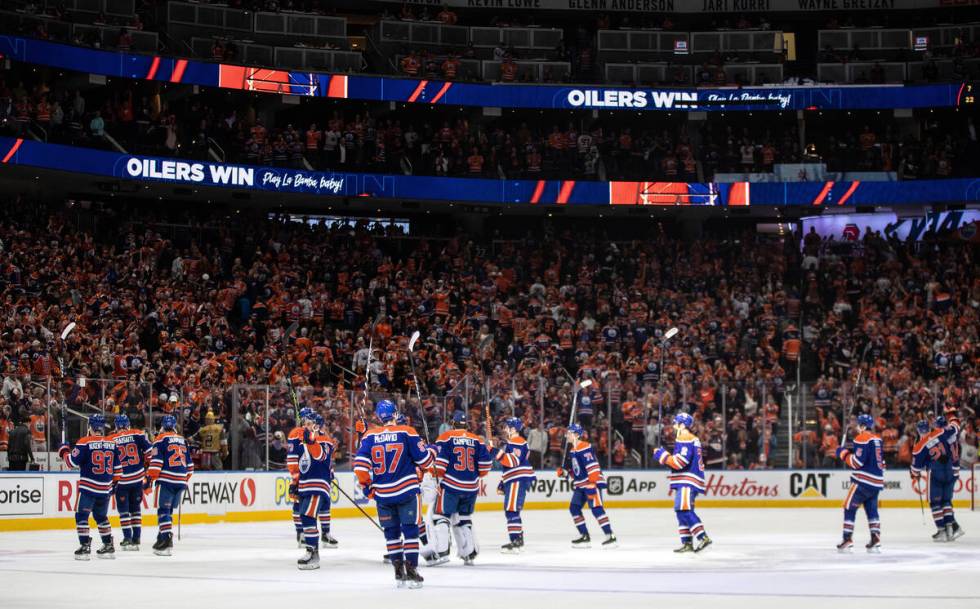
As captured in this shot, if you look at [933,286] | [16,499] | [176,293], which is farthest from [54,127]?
[933,286]

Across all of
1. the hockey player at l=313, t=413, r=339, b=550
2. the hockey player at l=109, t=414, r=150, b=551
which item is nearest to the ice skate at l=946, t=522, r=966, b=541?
the hockey player at l=313, t=413, r=339, b=550

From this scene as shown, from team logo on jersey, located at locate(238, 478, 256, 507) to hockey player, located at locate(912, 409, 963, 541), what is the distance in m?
12.2

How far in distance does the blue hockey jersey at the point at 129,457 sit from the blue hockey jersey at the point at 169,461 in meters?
0.19

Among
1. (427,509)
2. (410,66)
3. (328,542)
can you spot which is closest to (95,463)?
(328,542)

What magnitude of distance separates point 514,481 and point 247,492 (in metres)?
8.13

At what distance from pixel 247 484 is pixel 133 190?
1614cm

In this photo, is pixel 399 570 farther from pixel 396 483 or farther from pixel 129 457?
pixel 129 457

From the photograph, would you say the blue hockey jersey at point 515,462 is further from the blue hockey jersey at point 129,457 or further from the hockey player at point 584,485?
the blue hockey jersey at point 129,457

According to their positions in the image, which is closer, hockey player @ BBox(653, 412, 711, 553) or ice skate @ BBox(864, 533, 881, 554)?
hockey player @ BBox(653, 412, 711, 553)

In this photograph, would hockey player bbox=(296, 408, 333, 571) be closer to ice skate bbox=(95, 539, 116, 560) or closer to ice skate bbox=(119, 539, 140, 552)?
ice skate bbox=(95, 539, 116, 560)

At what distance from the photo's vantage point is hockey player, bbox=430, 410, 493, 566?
669 inches

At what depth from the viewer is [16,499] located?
2256 centimetres

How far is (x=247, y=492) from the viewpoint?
84.8ft

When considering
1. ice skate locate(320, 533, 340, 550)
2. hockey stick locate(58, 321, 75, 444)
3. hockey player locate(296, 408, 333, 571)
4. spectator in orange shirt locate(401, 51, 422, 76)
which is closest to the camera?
hockey player locate(296, 408, 333, 571)
